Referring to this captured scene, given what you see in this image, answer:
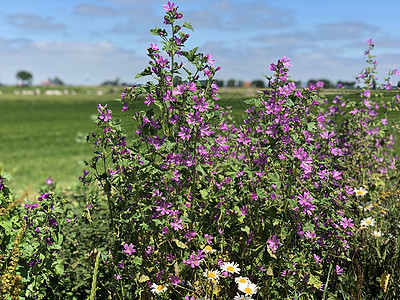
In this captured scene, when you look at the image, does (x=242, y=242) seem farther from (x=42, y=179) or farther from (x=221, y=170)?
(x=42, y=179)

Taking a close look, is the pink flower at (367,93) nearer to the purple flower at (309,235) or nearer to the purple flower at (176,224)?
the purple flower at (309,235)

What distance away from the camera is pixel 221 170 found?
2.64 m

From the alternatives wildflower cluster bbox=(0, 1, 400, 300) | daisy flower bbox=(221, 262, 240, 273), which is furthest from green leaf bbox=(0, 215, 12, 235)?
daisy flower bbox=(221, 262, 240, 273)

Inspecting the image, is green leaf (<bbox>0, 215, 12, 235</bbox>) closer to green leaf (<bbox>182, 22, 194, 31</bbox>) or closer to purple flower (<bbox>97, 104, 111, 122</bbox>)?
purple flower (<bbox>97, 104, 111, 122</bbox>)

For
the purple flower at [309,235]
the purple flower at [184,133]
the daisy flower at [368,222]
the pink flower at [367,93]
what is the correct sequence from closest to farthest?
the purple flower at [184,133] < the purple flower at [309,235] < the daisy flower at [368,222] < the pink flower at [367,93]

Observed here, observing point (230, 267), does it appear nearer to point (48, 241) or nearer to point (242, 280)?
point (242, 280)

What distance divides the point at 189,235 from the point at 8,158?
10.8 m

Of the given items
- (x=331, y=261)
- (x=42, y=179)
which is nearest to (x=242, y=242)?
(x=331, y=261)

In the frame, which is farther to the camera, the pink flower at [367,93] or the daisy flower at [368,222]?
the pink flower at [367,93]

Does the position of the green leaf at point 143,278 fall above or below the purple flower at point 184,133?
below

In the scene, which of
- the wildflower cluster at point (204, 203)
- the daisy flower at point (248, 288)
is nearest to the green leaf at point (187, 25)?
the wildflower cluster at point (204, 203)

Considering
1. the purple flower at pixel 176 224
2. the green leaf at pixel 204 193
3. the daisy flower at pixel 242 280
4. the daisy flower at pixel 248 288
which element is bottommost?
the daisy flower at pixel 248 288

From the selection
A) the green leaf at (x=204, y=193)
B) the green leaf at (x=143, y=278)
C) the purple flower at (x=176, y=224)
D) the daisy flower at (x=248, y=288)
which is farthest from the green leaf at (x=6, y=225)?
the daisy flower at (x=248, y=288)

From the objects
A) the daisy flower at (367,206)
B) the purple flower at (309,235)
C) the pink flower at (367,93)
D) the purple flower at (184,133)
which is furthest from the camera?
the pink flower at (367,93)
